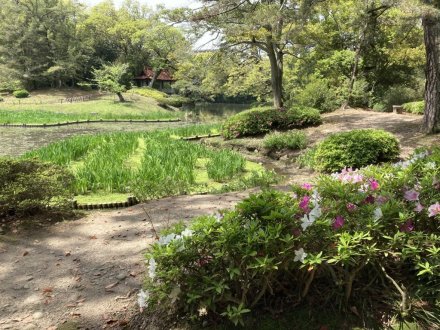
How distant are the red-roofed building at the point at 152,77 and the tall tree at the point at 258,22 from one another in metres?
34.2

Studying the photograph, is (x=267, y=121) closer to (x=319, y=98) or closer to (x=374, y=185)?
(x=319, y=98)

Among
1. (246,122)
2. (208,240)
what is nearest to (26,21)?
(246,122)

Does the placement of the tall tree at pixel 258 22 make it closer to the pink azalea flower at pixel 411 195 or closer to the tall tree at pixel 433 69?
the tall tree at pixel 433 69

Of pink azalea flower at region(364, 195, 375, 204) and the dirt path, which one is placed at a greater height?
pink azalea flower at region(364, 195, 375, 204)

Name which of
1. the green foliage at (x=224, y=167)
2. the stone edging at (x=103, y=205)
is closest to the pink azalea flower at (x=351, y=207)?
the stone edging at (x=103, y=205)

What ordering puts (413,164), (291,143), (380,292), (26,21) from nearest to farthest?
(380,292) → (413,164) → (291,143) → (26,21)

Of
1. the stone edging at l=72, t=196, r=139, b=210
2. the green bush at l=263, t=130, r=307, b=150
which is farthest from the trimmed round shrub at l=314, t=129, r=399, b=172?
the stone edging at l=72, t=196, r=139, b=210

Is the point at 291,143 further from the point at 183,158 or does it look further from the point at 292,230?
the point at 292,230

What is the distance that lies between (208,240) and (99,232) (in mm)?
3080

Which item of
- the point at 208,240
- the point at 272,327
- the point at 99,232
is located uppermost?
the point at 208,240

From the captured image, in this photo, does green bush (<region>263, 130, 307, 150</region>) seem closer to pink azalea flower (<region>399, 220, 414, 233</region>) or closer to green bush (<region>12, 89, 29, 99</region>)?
pink azalea flower (<region>399, 220, 414, 233</region>)

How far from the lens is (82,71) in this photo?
46.5 meters

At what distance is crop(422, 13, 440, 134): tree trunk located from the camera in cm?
959

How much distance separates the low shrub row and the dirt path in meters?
3.13
